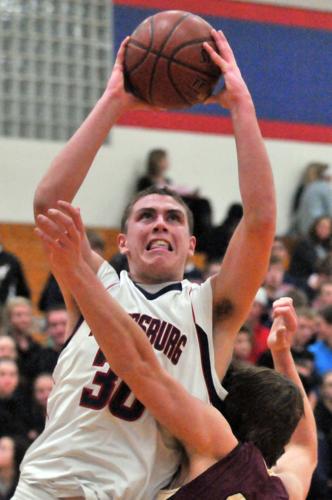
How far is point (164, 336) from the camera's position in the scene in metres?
4.44

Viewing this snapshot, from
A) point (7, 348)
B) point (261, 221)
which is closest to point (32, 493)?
point (261, 221)

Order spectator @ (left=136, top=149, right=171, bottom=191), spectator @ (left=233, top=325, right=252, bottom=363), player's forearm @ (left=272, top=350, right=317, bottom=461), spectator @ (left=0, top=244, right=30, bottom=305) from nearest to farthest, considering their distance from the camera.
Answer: player's forearm @ (left=272, top=350, right=317, bottom=461) < spectator @ (left=233, top=325, right=252, bottom=363) < spectator @ (left=0, top=244, right=30, bottom=305) < spectator @ (left=136, top=149, right=171, bottom=191)

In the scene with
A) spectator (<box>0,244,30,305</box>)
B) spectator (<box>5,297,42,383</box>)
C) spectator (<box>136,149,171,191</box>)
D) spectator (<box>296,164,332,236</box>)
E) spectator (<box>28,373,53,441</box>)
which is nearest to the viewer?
spectator (<box>28,373,53,441</box>)

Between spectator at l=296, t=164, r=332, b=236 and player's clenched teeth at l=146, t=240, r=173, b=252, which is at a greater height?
player's clenched teeth at l=146, t=240, r=173, b=252

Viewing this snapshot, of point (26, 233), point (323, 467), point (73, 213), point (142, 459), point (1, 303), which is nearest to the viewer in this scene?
point (73, 213)

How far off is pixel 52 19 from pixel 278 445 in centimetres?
865

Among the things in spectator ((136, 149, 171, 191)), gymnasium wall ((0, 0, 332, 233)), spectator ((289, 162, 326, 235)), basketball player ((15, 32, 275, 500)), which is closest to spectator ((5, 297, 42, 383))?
gymnasium wall ((0, 0, 332, 233))

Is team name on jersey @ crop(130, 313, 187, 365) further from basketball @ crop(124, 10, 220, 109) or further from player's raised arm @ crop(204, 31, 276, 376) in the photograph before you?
basketball @ crop(124, 10, 220, 109)

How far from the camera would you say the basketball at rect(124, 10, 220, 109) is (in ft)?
14.7

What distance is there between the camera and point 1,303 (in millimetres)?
9812

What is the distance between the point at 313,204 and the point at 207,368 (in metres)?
8.32

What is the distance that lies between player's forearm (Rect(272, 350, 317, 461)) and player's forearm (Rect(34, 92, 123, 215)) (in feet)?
3.96

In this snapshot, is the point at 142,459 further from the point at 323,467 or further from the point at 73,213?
the point at 323,467

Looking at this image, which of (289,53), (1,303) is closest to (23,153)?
(1,303)
